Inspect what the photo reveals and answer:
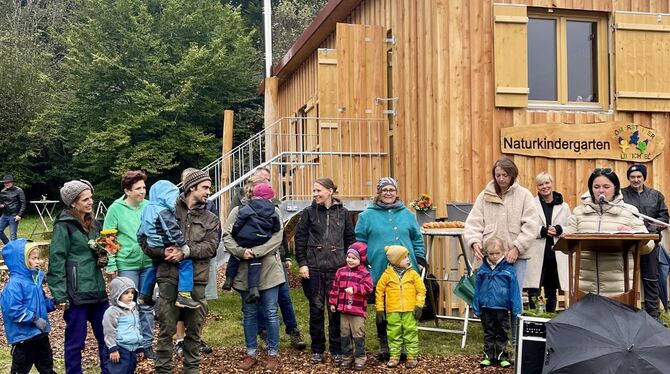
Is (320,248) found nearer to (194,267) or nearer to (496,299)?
(194,267)

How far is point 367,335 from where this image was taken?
719 centimetres

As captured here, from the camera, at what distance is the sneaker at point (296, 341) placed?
6.59 m

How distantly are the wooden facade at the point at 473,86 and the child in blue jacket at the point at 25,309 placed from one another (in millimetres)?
4608

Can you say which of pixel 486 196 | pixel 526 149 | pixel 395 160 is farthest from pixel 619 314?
pixel 395 160

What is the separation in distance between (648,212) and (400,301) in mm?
2990

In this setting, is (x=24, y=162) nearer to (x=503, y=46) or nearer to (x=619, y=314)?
(x=503, y=46)

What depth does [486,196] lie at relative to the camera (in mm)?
6141

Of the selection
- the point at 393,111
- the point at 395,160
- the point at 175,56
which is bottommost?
the point at 395,160

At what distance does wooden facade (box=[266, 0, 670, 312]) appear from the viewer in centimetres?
830

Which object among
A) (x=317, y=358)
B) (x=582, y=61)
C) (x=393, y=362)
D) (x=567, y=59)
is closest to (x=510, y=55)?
(x=567, y=59)

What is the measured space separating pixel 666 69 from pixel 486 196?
419 cm

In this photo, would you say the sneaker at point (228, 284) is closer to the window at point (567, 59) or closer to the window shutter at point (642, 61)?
the window at point (567, 59)

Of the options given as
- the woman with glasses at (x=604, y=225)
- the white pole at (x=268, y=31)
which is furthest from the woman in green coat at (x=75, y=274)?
the white pole at (x=268, y=31)

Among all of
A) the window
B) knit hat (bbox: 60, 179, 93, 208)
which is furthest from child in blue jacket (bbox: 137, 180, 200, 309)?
the window
